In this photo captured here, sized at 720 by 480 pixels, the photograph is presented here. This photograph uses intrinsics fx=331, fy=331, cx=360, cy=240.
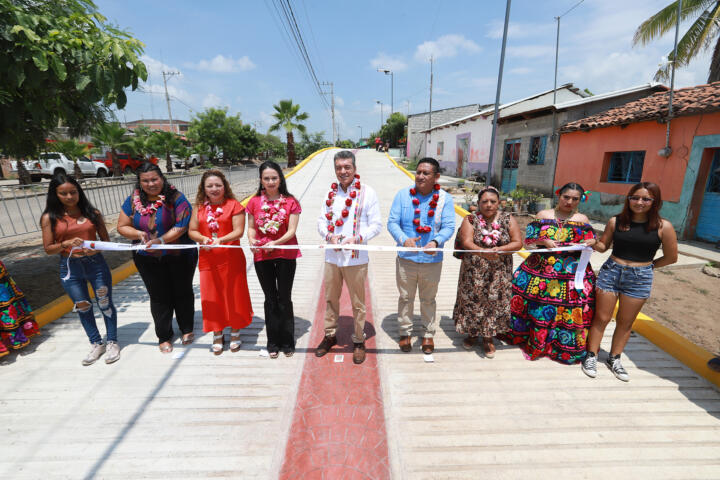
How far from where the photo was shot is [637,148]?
8984 millimetres

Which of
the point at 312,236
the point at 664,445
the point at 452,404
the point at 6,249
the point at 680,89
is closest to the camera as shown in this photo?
the point at 664,445

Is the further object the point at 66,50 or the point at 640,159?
the point at 640,159

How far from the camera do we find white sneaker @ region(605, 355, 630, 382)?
3.17 metres

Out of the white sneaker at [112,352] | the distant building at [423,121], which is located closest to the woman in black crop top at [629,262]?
the white sneaker at [112,352]

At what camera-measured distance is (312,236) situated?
8523 mm

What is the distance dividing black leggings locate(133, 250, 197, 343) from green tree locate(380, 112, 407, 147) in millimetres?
45701

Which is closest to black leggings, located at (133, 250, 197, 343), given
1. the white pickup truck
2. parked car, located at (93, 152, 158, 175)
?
the white pickup truck

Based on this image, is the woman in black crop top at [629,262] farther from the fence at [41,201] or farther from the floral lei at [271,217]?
the fence at [41,201]

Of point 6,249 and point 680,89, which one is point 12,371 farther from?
point 680,89

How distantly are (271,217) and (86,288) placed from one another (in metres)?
2.07

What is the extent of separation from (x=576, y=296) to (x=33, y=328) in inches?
227

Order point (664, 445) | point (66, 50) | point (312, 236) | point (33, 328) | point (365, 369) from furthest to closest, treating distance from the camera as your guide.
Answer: point (312, 236), point (33, 328), point (365, 369), point (66, 50), point (664, 445)

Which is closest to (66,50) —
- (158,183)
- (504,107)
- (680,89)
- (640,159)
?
(158,183)

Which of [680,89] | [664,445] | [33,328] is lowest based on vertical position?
[664,445]
